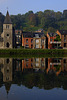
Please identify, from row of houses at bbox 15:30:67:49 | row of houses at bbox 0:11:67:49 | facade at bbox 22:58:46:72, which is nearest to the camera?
facade at bbox 22:58:46:72

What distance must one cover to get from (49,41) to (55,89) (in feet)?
238

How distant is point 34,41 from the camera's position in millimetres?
91500

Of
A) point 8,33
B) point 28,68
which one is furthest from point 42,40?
point 28,68

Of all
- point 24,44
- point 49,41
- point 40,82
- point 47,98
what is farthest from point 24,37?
point 47,98

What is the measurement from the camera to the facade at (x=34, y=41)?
9125 centimetres

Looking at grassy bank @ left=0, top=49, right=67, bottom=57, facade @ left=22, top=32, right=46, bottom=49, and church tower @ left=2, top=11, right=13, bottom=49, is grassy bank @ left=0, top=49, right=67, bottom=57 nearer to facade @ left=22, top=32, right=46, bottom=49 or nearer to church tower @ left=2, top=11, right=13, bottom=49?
church tower @ left=2, top=11, right=13, bottom=49

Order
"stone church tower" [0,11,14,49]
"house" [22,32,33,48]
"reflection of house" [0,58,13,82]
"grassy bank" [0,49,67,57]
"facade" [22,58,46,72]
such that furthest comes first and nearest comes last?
"house" [22,32,33,48], "stone church tower" [0,11,14,49], "grassy bank" [0,49,67,57], "facade" [22,58,46,72], "reflection of house" [0,58,13,82]

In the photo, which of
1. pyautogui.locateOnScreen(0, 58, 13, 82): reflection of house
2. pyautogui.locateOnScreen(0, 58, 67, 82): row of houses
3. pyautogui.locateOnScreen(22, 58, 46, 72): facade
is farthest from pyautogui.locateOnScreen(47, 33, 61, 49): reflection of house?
pyautogui.locateOnScreen(0, 58, 13, 82): reflection of house

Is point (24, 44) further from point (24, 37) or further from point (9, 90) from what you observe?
point (9, 90)

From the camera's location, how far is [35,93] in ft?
57.5

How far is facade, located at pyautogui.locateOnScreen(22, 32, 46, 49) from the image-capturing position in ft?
299

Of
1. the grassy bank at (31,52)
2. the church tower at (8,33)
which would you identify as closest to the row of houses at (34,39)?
the church tower at (8,33)

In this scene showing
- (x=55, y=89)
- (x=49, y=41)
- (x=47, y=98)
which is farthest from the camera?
(x=49, y=41)

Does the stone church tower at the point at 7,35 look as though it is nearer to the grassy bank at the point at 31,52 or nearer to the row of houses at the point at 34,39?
the row of houses at the point at 34,39
